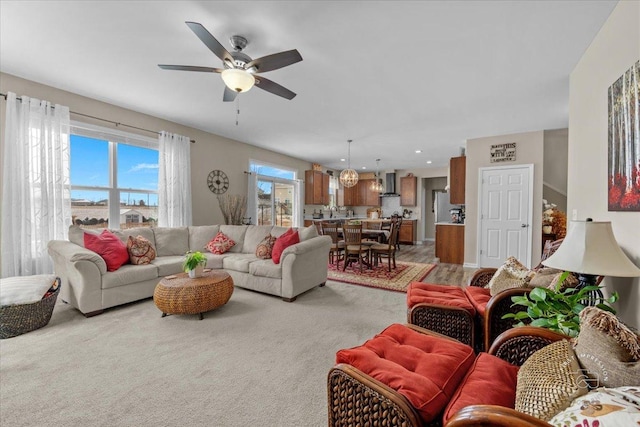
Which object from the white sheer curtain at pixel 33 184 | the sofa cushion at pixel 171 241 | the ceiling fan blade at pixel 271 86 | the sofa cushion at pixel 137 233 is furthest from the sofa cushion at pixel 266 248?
the white sheer curtain at pixel 33 184

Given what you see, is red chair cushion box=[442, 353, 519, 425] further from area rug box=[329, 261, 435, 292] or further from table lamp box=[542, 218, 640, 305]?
area rug box=[329, 261, 435, 292]

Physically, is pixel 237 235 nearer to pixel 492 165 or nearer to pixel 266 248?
pixel 266 248

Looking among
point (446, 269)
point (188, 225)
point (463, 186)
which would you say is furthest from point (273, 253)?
point (463, 186)

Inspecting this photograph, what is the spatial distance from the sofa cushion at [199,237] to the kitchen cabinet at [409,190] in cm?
665

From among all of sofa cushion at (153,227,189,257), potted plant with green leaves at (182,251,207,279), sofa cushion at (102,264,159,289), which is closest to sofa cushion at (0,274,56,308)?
sofa cushion at (102,264,159,289)

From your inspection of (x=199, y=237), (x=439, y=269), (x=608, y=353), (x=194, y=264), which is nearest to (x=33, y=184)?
(x=199, y=237)

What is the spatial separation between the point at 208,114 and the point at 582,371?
467 centimetres

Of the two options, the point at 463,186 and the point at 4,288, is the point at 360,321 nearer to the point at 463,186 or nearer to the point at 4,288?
the point at 4,288

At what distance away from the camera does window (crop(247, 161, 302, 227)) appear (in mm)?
6305

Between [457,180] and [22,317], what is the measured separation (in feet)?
21.7

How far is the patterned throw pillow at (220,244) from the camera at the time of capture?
4.25 meters

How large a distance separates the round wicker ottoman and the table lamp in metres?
2.78

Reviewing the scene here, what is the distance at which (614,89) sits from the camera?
6.01ft

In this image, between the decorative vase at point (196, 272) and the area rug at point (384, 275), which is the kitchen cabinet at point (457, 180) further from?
the decorative vase at point (196, 272)
